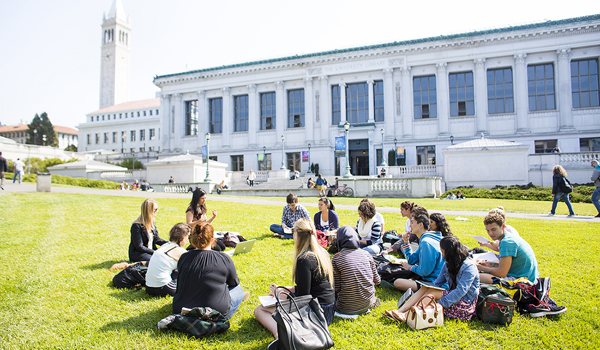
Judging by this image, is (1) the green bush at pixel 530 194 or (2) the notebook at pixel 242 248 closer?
(2) the notebook at pixel 242 248

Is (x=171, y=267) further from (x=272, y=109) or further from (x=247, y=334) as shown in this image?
(x=272, y=109)

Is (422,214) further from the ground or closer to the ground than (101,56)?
closer to the ground

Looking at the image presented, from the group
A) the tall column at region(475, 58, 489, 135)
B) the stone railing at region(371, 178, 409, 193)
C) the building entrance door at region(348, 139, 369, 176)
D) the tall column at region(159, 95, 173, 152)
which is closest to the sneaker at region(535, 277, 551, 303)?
the stone railing at region(371, 178, 409, 193)

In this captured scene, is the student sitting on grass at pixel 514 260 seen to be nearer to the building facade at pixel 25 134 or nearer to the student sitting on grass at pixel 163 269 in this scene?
the student sitting on grass at pixel 163 269

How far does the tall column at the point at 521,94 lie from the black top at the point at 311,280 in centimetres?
4110

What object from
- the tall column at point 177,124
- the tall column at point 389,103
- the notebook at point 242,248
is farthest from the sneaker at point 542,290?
the tall column at point 177,124

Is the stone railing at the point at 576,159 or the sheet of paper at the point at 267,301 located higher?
the stone railing at the point at 576,159

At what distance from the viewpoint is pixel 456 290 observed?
15.0ft

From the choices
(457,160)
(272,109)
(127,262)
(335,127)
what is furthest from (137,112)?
(127,262)

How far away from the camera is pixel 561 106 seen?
36469 mm

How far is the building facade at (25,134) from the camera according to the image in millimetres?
106994

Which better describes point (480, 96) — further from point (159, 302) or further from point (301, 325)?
point (301, 325)

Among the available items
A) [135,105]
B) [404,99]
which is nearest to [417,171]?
[404,99]

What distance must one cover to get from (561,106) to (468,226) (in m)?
34.5
